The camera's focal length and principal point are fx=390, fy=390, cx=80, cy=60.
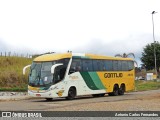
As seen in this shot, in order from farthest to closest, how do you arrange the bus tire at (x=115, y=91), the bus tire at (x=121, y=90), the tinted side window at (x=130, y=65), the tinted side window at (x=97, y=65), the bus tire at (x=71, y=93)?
the tinted side window at (x=130, y=65), the bus tire at (x=121, y=90), the bus tire at (x=115, y=91), the tinted side window at (x=97, y=65), the bus tire at (x=71, y=93)

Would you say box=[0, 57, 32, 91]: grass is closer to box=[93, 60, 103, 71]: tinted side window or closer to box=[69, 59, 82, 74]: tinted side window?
box=[93, 60, 103, 71]: tinted side window

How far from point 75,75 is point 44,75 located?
2671mm

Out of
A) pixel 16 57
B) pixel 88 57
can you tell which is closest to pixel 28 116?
pixel 88 57

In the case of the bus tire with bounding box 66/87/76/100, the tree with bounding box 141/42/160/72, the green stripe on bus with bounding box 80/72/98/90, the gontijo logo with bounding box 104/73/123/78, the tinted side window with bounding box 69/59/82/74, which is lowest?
the bus tire with bounding box 66/87/76/100

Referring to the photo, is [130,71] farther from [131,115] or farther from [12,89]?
[131,115]

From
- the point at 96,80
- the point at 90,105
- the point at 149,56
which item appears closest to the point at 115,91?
the point at 96,80

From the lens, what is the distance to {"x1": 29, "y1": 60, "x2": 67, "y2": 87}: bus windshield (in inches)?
1062

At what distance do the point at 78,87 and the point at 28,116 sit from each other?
697 inches

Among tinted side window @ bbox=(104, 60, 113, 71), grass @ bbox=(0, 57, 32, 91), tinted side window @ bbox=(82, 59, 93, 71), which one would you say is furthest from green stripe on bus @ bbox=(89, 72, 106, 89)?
grass @ bbox=(0, 57, 32, 91)

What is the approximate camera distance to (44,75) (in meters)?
27.2

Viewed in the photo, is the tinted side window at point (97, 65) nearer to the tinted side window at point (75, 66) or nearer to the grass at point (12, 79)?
the tinted side window at point (75, 66)

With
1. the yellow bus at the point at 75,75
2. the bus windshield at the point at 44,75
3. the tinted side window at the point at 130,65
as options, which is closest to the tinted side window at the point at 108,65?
the yellow bus at the point at 75,75

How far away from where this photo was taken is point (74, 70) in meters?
28.8

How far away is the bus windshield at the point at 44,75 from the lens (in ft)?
88.5
